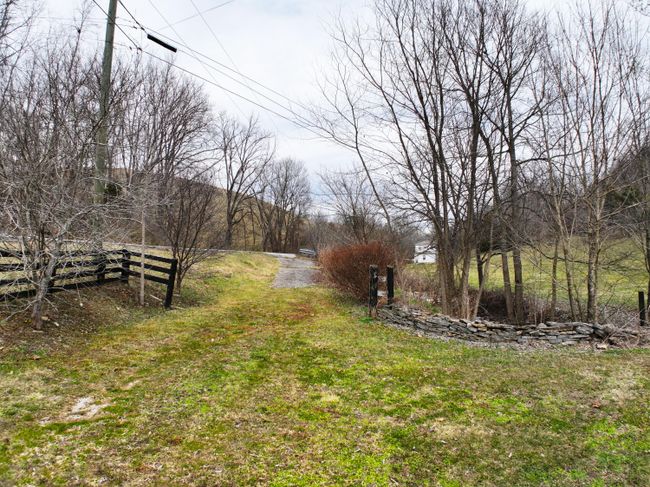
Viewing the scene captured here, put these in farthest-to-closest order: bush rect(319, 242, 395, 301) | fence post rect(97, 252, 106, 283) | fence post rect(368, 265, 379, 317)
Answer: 1. bush rect(319, 242, 395, 301)
2. fence post rect(368, 265, 379, 317)
3. fence post rect(97, 252, 106, 283)

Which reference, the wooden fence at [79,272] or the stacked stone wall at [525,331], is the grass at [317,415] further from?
the wooden fence at [79,272]

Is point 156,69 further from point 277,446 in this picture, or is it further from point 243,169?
point 277,446

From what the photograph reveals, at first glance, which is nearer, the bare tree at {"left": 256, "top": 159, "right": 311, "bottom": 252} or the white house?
the white house

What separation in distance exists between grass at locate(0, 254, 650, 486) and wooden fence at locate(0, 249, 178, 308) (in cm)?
133

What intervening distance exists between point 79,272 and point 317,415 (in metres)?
4.92

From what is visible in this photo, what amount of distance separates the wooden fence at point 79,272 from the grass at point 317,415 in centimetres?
133

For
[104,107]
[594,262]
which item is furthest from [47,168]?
[594,262]

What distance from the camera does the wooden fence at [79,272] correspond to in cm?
553

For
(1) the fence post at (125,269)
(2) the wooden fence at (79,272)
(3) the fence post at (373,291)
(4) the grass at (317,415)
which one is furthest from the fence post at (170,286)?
(3) the fence post at (373,291)

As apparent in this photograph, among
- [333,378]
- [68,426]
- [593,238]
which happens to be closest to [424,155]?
[593,238]

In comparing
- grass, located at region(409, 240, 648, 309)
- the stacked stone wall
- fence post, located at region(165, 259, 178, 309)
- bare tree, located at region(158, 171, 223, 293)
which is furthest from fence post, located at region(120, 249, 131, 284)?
grass, located at region(409, 240, 648, 309)

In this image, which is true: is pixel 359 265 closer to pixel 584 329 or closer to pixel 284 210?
pixel 584 329

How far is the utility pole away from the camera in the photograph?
254 inches

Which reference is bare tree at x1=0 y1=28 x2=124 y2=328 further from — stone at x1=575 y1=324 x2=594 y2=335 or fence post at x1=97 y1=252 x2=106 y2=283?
stone at x1=575 y1=324 x2=594 y2=335
